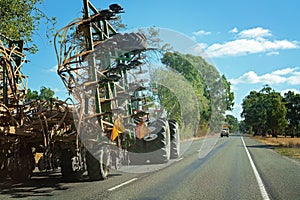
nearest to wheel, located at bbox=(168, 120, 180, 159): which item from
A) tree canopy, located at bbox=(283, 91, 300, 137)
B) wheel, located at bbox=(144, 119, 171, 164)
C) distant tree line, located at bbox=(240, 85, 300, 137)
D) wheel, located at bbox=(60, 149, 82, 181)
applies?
wheel, located at bbox=(144, 119, 171, 164)

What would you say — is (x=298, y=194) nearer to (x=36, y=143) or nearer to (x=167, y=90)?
(x=36, y=143)

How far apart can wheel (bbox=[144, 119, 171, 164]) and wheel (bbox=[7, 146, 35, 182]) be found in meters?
4.61

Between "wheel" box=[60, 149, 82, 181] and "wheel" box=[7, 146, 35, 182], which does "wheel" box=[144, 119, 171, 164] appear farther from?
"wheel" box=[7, 146, 35, 182]

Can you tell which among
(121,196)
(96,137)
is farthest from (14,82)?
(121,196)

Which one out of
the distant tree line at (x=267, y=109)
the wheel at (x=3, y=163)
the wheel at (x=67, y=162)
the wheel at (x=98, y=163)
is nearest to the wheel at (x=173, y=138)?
the wheel at (x=98, y=163)

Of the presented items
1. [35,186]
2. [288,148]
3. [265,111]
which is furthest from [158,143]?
[265,111]

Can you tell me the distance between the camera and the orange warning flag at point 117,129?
833 centimetres

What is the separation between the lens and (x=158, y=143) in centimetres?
1345

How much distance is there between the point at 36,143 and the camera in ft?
29.7

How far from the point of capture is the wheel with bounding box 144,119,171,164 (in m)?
13.3

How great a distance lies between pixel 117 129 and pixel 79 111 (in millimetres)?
1069

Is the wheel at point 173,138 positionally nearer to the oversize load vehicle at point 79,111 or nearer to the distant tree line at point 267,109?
the oversize load vehicle at point 79,111

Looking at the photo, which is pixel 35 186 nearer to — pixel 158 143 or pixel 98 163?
pixel 98 163

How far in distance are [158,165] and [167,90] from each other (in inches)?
173
